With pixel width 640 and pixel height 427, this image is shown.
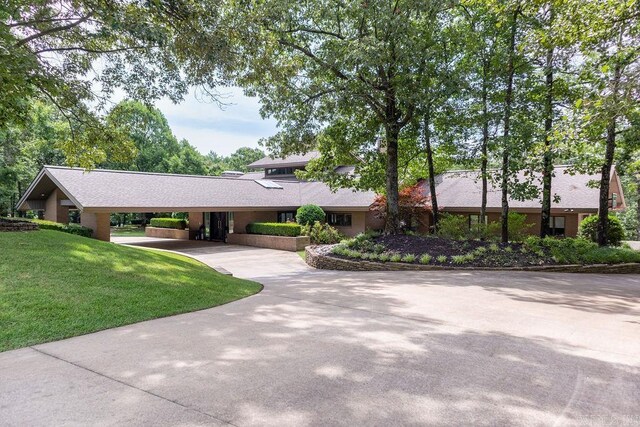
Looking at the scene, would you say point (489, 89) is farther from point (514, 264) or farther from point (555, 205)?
point (555, 205)

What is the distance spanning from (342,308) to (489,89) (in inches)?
473

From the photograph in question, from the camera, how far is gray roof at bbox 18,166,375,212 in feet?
64.9

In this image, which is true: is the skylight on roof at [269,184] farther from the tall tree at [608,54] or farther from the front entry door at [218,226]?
the tall tree at [608,54]

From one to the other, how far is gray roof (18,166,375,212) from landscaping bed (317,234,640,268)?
8317 mm

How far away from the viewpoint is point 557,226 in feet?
69.6

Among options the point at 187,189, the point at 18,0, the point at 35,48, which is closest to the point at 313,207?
the point at 187,189

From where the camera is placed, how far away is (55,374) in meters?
4.04

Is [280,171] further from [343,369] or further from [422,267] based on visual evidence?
[343,369]

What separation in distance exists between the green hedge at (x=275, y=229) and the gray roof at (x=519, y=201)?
852 cm

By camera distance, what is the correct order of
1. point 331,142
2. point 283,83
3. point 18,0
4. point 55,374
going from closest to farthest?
point 55,374
point 18,0
point 283,83
point 331,142

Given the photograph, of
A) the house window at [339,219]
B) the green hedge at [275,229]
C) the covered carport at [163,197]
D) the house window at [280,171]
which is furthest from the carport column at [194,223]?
the house window at [280,171]

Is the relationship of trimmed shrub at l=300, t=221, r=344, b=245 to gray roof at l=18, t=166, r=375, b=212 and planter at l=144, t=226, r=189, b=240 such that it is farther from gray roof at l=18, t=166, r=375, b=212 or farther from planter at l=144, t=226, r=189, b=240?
planter at l=144, t=226, r=189, b=240

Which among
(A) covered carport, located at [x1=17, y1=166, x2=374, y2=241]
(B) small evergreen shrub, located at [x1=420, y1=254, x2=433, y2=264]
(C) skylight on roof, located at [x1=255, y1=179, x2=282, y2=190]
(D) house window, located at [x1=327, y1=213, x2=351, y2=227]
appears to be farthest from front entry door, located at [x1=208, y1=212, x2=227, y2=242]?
(B) small evergreen shrub, located at [x1=420, y1=254, x2=433, y2=264]

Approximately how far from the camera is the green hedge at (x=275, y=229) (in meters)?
23.6
